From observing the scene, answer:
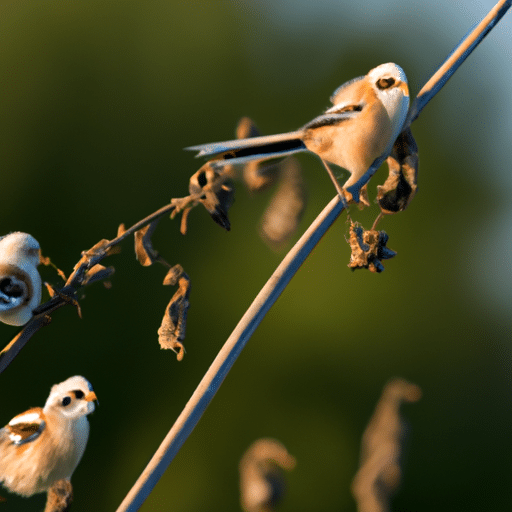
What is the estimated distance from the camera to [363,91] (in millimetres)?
393

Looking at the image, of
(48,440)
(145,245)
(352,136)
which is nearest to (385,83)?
(352,136)

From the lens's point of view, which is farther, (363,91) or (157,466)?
(363,91)

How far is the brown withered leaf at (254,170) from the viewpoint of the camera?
35cm

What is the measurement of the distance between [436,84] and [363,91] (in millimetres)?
89

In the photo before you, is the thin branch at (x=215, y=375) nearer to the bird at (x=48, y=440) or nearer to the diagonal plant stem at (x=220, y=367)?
the diagonal plant stem at (x=220, y=367)

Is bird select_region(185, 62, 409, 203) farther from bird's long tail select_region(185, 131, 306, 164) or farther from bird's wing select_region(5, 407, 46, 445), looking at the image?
bird's wing select_region(5, 407, 46, 445)

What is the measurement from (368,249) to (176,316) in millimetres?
116

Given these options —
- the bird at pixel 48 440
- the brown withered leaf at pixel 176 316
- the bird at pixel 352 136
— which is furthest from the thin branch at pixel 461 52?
the bird at pixel 48 440

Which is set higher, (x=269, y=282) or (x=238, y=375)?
(x=269, y=282)

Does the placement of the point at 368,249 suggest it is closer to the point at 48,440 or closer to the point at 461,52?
the point at 461,52

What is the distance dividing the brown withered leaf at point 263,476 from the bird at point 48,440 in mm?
119

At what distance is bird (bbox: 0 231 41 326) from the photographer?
0.30 meters

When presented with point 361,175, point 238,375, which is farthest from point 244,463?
point 238,375

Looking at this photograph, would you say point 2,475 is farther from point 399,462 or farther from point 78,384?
point 399,462
